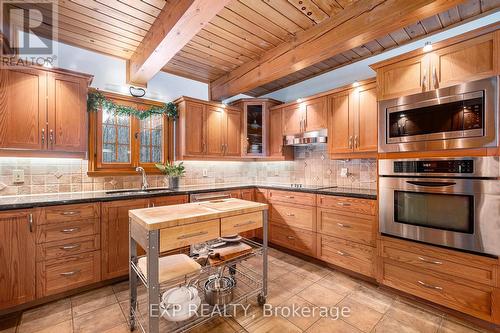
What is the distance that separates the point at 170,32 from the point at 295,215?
8.54 ft

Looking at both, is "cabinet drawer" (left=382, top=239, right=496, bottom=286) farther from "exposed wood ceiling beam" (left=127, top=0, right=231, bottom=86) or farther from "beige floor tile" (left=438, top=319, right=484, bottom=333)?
"exposed wood ceiling beam" (left=127, top=0, right=231, bottom=86)

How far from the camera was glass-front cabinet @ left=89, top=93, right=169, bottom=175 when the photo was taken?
2.86 meters

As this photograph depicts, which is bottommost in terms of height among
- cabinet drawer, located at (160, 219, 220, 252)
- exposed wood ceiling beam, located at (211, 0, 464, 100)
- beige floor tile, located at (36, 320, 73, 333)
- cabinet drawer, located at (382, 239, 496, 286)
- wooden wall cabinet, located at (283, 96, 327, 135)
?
beige floor tile, located at (36, 320, 73, 333)

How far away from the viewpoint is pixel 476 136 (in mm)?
1784

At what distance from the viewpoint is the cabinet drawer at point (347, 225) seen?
2449mm

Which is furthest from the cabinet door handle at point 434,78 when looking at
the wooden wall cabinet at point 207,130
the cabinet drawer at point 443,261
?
the wooden wall cabinet at point 207,130

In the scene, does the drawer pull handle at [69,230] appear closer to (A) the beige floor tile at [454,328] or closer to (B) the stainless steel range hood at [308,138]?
(B) the stainless steel range hood at [308,138]

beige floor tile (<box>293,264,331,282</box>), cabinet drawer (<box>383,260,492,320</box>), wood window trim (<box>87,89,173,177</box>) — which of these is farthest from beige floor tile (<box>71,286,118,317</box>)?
cabinet drawer (<box>383,260,492,320</box>)

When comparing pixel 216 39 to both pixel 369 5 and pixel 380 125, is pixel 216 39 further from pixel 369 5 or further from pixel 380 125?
pixel 380 125

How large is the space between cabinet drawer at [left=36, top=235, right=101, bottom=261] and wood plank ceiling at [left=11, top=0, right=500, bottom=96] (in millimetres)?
2205

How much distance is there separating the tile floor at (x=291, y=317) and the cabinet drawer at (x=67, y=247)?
1.47ft

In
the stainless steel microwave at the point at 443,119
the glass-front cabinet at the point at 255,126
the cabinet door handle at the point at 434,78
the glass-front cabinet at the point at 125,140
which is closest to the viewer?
the stainless steel microwave at the point at 443,119

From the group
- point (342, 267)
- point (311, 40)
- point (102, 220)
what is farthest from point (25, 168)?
point (342, 267)

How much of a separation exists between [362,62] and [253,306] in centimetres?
327
